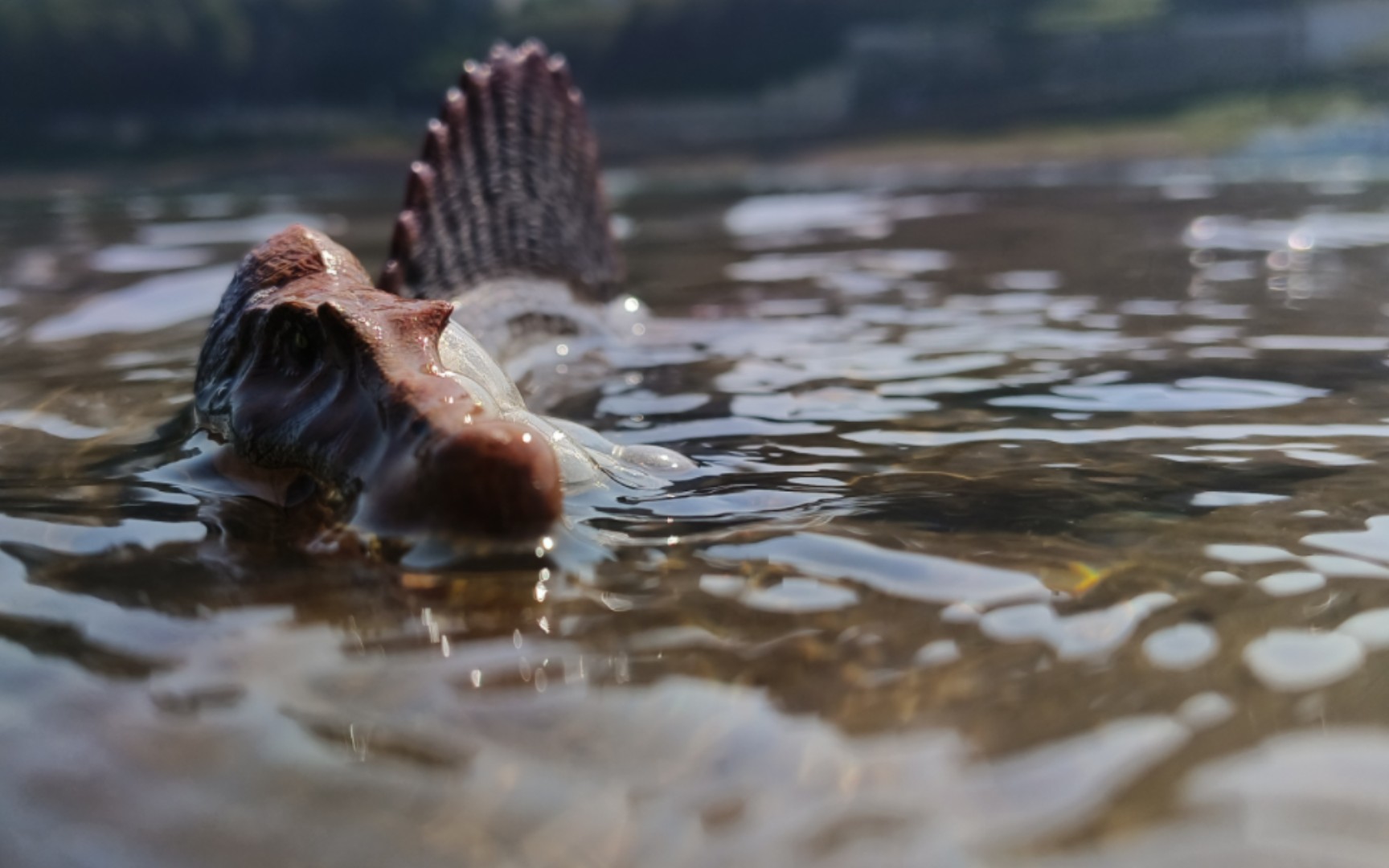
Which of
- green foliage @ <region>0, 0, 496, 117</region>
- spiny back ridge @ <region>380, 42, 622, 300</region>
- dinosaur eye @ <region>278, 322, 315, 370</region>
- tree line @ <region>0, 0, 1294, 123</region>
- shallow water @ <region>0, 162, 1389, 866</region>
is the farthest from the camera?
tree line @ <region>0, 0, 1294, 123</region>

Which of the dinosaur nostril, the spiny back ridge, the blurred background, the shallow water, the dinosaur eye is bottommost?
the shallow water

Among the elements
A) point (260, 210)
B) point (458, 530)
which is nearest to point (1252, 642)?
point (458, 530)

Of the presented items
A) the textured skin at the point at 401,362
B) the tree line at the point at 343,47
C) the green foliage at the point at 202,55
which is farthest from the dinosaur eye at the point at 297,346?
the green foliage at the point at 202,55

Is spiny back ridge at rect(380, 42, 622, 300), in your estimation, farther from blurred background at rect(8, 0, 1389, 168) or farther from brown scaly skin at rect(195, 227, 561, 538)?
blurred background at rect(8, 0, 1389, 168)

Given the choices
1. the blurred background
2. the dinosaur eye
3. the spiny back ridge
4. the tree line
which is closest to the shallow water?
the dinosaur eye

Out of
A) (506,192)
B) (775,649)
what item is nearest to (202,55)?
(506,192)

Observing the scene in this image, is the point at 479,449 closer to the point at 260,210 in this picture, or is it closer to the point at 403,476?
the point at 403,476

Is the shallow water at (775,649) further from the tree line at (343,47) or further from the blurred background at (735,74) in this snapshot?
the tree line at (343,47)
